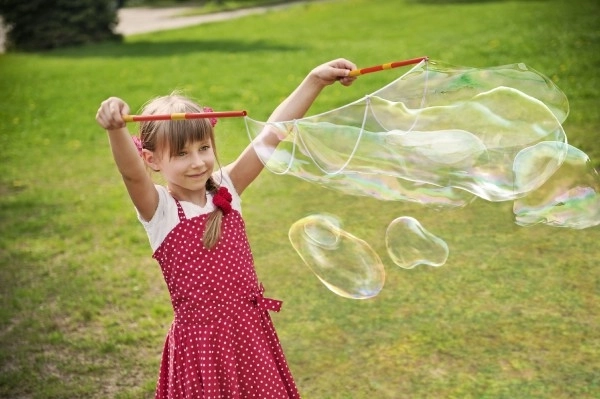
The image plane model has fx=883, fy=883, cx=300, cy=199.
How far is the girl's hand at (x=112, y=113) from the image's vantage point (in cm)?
216

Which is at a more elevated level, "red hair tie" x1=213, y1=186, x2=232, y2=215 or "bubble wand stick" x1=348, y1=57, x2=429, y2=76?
"bubble wand stick" x1=348, y1=57, x2=429, y2=76

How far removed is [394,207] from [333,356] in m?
2.14

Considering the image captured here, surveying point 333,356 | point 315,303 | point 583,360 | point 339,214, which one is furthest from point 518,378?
point 339,214

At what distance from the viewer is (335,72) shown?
102 inches

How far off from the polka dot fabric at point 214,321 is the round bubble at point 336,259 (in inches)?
20.6

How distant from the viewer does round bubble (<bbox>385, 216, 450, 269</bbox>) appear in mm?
3229

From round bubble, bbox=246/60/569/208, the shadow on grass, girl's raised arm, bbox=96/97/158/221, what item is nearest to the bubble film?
round bubble, bbox=246/60/569/208

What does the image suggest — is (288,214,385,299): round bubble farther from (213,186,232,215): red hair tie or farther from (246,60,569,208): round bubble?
(213,186,232,215): red hair tie

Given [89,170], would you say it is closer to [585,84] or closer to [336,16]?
[585,84]

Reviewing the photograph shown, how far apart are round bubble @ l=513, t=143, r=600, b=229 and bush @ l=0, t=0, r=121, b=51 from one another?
52.9 feet

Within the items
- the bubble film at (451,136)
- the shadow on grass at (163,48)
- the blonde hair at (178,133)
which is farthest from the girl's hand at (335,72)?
the shadow on grass at (163,48)

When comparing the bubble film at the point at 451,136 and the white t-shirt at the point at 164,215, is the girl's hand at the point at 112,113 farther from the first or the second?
the bubble film at the point at 451,136

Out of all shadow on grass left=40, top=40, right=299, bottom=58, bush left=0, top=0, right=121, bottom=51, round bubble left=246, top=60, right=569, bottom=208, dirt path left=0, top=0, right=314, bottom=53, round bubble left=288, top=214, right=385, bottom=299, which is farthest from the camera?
dirt path left=0, top=0, right=314, bottom=53

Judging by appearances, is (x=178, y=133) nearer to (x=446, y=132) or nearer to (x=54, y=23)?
(x=446, y=132)
